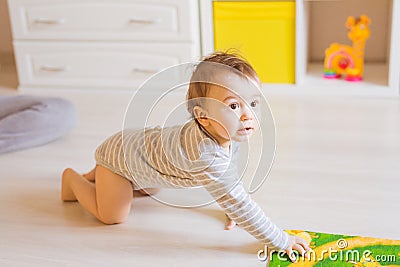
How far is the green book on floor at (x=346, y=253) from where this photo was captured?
1.17 metres

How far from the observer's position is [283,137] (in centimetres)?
186

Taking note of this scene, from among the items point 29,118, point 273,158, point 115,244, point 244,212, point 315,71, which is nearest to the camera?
point 244,212

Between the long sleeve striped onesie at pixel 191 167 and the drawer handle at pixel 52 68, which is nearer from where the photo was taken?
the long sleeve striped onesie at pixel 191 167

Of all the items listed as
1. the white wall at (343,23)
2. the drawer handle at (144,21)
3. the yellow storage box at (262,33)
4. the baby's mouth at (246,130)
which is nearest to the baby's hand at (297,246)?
the baby's mouth at (246,130)

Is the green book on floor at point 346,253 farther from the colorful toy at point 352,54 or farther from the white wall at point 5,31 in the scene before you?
the white wall at point 5,31

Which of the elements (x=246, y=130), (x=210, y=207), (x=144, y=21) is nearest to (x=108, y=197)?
(x=210, y=207)

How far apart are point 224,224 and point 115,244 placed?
0.83ft

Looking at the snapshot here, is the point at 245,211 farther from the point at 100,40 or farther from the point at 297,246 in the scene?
the point at 100,40

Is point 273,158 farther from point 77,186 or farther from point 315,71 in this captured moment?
point 315,71

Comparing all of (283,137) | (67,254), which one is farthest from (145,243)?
(283,137)

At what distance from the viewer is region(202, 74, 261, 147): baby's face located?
1.11 m

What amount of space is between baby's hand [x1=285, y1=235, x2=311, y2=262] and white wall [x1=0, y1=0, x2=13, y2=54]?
2.15 meters

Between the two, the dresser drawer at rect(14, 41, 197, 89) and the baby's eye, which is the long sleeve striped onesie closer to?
the baby's eye

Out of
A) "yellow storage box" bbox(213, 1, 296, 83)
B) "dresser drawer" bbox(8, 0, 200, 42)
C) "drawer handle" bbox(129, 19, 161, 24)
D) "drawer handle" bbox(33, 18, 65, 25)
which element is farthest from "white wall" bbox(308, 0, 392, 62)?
"drawer handle" bbox(33, 18, 65, 25)
